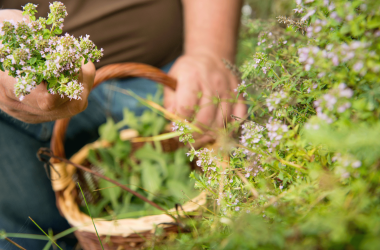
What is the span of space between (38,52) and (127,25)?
565 millimetres

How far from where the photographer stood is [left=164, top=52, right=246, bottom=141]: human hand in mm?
579

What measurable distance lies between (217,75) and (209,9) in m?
0.27

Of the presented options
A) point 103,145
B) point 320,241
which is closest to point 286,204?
point 320,241

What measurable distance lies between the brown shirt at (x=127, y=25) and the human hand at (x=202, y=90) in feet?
0.58

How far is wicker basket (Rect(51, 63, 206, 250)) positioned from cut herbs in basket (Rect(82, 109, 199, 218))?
9 cm

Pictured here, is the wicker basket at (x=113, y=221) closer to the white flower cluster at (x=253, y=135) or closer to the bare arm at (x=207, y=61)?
the bare arm at (x=207, y=61)

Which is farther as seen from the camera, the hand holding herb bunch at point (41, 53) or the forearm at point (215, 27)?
the forearm at point (215, 27)

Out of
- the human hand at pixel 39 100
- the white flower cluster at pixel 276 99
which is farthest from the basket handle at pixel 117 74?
the white flower cluster at pixel 276 99

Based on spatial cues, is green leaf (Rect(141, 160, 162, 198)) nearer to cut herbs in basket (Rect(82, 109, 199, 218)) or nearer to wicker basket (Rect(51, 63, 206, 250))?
cut herbs in basket (Rect(82, 109, 199, 218))

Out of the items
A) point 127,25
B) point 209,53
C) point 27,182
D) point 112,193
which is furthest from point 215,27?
point 27,182

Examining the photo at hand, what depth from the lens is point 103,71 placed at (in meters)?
0.48

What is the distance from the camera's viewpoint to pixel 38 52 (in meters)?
0.24

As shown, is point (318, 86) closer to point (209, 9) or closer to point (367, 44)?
point (367, 44)

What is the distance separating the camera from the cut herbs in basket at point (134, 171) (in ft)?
2.08
